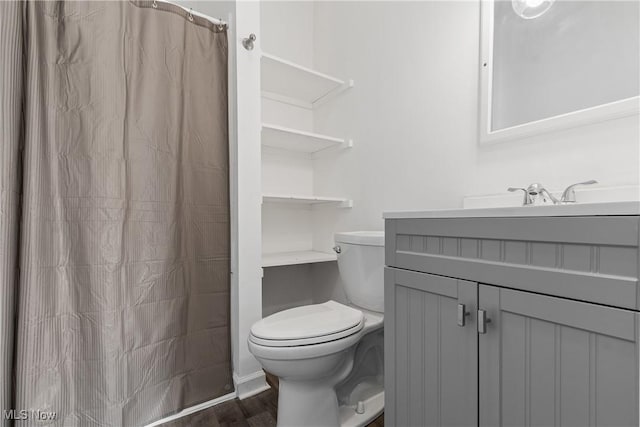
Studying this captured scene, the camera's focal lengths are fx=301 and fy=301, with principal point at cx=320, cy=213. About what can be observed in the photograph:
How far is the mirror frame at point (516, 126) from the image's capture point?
94 cm

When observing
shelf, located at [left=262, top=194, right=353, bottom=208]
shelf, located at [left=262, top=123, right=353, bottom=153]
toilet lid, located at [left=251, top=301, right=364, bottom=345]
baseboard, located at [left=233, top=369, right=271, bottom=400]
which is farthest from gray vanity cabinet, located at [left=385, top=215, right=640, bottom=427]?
shelf, located at [left=262, top=123, right=353, bottom=153]

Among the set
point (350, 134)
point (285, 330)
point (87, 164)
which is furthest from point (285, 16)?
point (285, 330)

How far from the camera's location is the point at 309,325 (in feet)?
3.75

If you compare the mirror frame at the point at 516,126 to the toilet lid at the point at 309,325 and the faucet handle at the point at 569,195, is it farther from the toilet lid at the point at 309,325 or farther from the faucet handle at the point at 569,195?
the toilet lid at the point at 309,325

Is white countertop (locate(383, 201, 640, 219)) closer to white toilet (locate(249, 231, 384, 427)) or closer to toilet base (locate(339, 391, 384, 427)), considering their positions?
white toilet (locate(249, 231, 384, 427))

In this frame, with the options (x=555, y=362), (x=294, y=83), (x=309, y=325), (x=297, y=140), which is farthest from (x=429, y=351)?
(x=294, y=83)

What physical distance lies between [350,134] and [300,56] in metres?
0.78

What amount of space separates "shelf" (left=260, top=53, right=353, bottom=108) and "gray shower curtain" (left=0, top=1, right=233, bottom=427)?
36cm

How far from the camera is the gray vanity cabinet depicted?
0.54 m

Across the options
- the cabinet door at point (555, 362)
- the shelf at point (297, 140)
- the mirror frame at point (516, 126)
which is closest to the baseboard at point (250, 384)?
the cabinet door at point (555, 362)

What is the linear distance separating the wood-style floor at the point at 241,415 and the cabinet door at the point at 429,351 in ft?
1.56

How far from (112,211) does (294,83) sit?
1.30m

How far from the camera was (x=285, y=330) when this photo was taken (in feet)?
3.60

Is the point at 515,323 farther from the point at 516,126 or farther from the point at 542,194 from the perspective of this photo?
the point at 516,126
